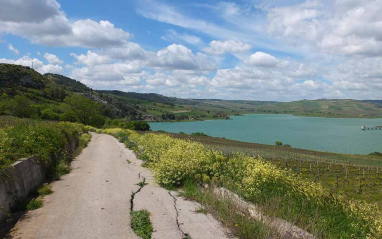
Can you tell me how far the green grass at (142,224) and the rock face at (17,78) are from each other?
140901 millimetres

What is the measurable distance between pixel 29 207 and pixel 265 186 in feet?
21.4

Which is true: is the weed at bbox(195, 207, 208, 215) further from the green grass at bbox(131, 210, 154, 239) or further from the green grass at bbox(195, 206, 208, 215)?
the green grass at bbox(131, 210, 154, 239)

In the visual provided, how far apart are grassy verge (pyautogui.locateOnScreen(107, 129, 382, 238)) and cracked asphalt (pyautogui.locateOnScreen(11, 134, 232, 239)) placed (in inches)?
47.0

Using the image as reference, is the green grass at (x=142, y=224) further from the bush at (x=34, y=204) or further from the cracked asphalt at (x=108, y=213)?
the bush at (x=34, y=204)

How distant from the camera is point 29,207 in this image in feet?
22.7

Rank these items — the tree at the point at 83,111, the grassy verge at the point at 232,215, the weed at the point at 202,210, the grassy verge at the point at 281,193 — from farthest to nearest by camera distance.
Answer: the tree at the point at 83,111, the weed at the point at 202,210, the grassy verge at the point at 281,193, the grassy verge at the point at 232,215

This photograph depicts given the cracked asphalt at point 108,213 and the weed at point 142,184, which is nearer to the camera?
the cracked asphalt at point 108,213

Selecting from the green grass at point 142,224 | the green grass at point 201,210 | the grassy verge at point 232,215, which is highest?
the grassy verge at point 232,215

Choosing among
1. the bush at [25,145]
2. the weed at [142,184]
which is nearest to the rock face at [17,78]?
the bush at [25,145]

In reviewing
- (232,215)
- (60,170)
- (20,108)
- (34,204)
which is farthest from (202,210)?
(20,108)

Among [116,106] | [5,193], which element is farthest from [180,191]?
[116,106]

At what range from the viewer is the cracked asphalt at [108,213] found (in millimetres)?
5707

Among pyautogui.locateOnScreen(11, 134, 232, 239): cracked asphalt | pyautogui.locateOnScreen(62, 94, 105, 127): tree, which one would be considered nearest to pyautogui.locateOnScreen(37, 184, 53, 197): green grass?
pyautogui.locateOnScreen(11, 134, 232, 239): cracked asphalt

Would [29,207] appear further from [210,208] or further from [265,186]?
[265,186]
